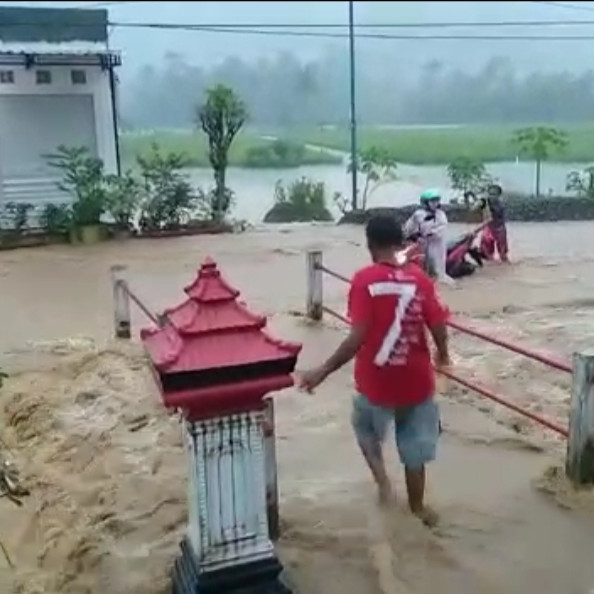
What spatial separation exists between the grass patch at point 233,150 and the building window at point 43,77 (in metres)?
1.27

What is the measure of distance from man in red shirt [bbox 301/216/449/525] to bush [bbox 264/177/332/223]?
436 inches

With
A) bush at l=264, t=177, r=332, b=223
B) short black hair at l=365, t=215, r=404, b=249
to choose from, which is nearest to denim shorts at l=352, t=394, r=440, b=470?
short black hair at l=365, t=215, r=404, b=249

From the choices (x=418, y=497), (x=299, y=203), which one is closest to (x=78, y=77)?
(x=299, y=203)

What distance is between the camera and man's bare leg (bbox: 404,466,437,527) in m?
3.08

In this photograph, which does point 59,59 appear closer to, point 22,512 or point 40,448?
point 40,448

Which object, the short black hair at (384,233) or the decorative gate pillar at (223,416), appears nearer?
the decorative gate pillar at (223,416)

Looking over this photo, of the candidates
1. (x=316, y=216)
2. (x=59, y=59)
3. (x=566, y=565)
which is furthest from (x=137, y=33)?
(x=566, y=565)

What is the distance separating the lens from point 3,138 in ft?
40.7

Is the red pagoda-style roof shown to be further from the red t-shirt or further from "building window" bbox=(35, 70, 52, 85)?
"building window" bbox=(35, 70, 52, 85)

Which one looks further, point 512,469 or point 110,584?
point 512,469

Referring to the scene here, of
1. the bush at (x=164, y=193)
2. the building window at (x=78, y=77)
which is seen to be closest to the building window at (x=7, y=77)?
the building window at (x=78, y=77)

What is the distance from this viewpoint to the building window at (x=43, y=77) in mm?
12445

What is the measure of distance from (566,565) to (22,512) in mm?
1949

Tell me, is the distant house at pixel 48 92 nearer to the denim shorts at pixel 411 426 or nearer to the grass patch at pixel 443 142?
the grass patch at pixel 443 142
